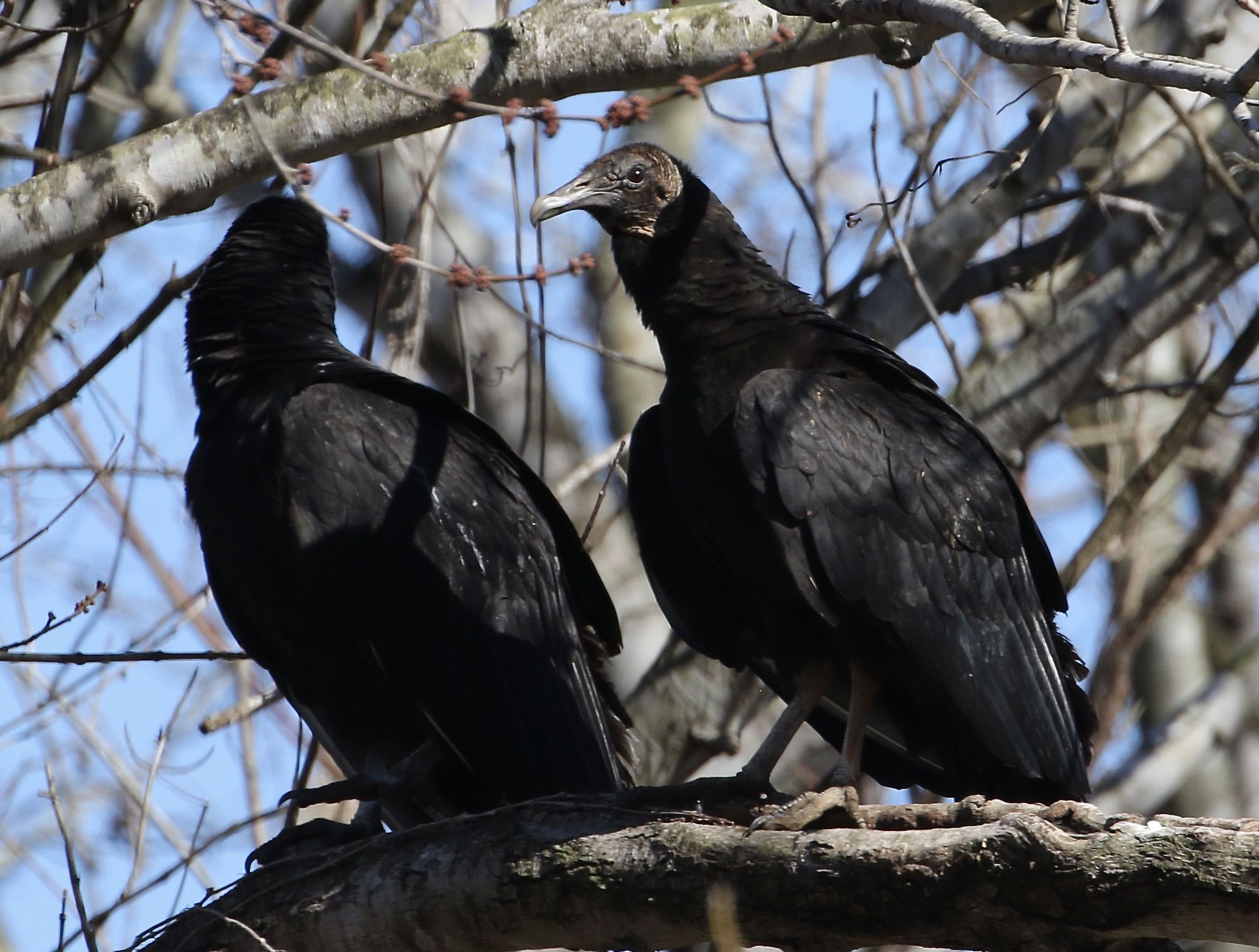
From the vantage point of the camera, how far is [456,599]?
3.63 metres

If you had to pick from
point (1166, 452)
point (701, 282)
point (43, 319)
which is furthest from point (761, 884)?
point (1166, 452)

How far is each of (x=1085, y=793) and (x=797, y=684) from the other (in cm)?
71

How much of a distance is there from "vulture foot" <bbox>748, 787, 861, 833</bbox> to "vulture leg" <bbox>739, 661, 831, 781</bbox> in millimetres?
478

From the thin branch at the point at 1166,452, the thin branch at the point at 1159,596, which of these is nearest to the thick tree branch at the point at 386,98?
the thin branch at the point at 1166,452

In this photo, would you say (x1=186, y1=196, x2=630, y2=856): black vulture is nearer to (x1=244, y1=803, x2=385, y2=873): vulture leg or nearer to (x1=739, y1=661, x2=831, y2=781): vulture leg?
(x1=244, y1=803, x2=385, y2=873): vulture leg

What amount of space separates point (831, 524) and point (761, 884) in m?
0.84

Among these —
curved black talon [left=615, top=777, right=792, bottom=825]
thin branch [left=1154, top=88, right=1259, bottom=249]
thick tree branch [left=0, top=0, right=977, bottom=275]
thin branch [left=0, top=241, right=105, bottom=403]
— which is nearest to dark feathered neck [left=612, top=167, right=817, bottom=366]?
thick tree branch [left=0, top=0, right=977, bottom=275]

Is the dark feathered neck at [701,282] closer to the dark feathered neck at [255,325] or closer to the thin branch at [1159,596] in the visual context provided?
the dark feathered neck at [255,325]

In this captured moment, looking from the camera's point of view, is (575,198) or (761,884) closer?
(761,884)

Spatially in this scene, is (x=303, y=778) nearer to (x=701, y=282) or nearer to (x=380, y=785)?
(x=380, y=785)

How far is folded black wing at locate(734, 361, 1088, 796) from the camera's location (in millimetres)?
3221

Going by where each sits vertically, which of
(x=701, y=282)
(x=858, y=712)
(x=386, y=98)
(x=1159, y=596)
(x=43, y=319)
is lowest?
(x=858, y=712)

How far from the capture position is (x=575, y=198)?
3.77 meters

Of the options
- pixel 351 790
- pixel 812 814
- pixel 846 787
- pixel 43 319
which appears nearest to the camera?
pixel 812 814
